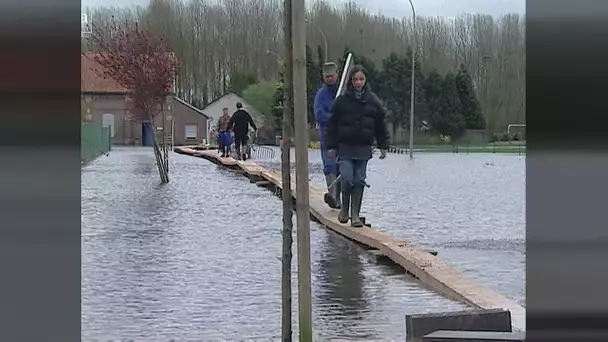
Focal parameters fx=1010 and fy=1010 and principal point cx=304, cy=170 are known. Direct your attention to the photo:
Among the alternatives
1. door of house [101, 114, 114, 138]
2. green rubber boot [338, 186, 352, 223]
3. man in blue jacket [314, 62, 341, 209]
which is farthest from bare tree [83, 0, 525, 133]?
door of house [101, 114, 114, 138]

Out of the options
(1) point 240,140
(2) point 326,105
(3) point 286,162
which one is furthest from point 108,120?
(3) point 286,162

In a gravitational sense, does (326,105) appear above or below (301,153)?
above

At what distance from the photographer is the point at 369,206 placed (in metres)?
10.8

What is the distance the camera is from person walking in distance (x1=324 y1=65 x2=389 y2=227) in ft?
24.0

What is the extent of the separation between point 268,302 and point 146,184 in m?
8.90

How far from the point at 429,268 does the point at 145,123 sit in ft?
33.6

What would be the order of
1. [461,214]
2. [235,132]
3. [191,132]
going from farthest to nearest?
[191,132], [235,132], [461,214]

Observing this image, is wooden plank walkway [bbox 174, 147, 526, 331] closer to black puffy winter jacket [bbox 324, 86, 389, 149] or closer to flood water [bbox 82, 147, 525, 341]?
flood water [bbox 82, 147, 525, 341]

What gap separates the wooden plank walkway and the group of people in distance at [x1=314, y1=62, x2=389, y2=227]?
1.26ft

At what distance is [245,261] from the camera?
6.56 metres

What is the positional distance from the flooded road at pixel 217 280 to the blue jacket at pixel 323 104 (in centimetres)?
89

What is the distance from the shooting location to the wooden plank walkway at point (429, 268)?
4.89m

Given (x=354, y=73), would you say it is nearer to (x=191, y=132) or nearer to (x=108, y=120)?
(x=108, y=120)
